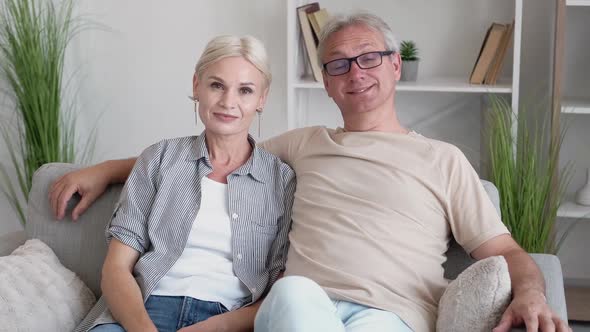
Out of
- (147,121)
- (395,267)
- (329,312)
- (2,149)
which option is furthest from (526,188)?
(2,149)

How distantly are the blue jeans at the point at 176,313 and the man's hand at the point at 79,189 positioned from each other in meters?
0.37

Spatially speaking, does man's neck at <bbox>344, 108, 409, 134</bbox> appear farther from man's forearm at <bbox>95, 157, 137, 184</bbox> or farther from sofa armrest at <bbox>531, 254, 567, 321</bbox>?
man's forearm at <bbox>95, 157, 137, 184</bbox>

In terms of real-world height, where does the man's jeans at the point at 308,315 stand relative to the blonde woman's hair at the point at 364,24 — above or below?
below

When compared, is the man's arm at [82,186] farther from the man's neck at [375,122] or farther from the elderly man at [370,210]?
the man's neck at [375,122]

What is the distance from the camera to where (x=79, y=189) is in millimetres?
2291

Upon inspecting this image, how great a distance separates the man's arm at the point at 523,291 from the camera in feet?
5.76

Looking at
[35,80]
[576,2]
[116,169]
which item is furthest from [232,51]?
[35,80]

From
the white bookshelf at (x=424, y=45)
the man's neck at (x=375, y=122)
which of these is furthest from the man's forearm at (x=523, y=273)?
the white bookshelf at (x=424, y=45)

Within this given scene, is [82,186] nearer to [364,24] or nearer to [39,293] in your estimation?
[39,293]

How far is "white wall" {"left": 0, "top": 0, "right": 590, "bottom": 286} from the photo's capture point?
3.42 metres

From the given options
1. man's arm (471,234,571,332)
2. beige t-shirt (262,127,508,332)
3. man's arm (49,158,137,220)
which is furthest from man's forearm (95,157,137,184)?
man's arm (471,234,571,332)

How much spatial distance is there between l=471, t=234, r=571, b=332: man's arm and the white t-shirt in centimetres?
58

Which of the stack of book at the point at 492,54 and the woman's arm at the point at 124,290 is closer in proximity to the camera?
the woman's arm at the point at 124,290

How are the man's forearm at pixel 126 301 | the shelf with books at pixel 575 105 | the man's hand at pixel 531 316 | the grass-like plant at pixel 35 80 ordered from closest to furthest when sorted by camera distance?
1. the man's hand at pixel 531 316
2. the man's forearm at pixel 126 301
3. the shelf with books at pixel 575 105
4. the grass-like plant at pixel 35 80
